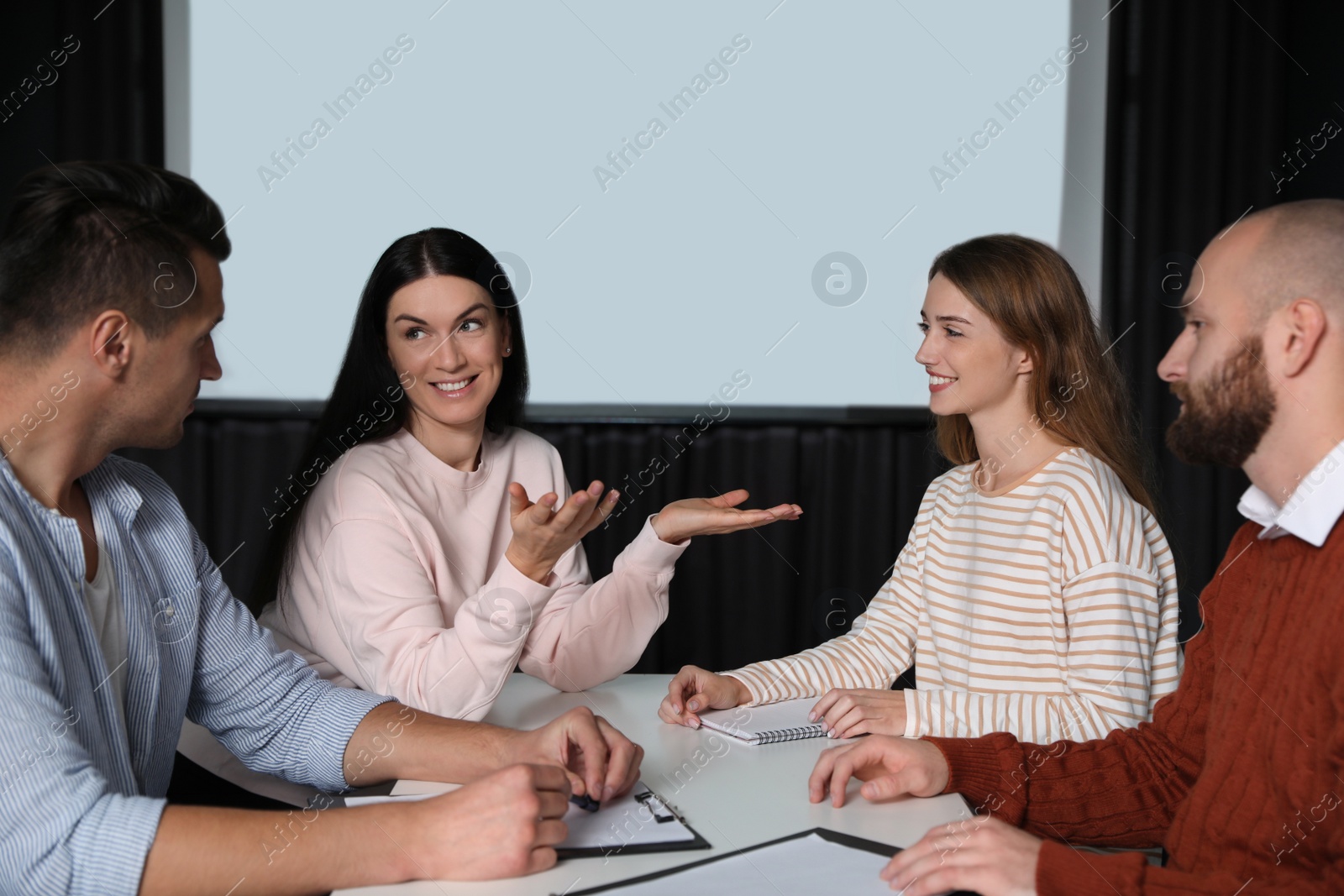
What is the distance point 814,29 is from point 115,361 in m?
2.89

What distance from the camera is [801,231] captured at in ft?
11.9

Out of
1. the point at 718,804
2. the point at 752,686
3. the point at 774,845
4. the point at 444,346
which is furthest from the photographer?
the point at 444,346

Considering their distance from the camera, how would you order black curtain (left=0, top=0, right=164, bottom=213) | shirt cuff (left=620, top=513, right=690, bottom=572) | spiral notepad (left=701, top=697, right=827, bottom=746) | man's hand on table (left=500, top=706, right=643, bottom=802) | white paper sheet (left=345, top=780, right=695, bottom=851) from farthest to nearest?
black curtain (left=0, top=0, right=164, bottom=213), shirt cuff (left=620, top=513, right=690, bottom=572), spiral notepad (left=701, top=697, right=827, bottom=746), man's hand on table (left=500, top=706, right=643, bottom=802), white paper sheet (left=345, top=780, right=695, bottom=851)

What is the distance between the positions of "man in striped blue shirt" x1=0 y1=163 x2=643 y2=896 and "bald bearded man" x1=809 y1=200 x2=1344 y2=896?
16.0 inches

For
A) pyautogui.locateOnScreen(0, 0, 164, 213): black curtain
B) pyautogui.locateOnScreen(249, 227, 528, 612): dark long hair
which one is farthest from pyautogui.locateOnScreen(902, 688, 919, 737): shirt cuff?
pyautogui.locateOnScreen(0, 0, 164, 213): black curtain

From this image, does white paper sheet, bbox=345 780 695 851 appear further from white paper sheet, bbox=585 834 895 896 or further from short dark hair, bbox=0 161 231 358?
short dark hair, bbox=0 161 231 358

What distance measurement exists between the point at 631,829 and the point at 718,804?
12 cm

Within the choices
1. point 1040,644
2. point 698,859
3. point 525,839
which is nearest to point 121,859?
point 525,839

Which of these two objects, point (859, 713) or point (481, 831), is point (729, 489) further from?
point (481, 831)

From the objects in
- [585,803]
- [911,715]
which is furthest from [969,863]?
[911,715]

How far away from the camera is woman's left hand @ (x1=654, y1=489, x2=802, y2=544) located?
1.74 metres

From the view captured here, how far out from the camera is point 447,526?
1.94 metres

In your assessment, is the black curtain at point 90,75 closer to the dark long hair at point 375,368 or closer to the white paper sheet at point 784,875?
the dark long hair at point 375,368

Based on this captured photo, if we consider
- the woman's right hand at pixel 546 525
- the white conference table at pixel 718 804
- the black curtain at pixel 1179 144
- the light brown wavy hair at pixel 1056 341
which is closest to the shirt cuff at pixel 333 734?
the white conference table at pixel 718 804
